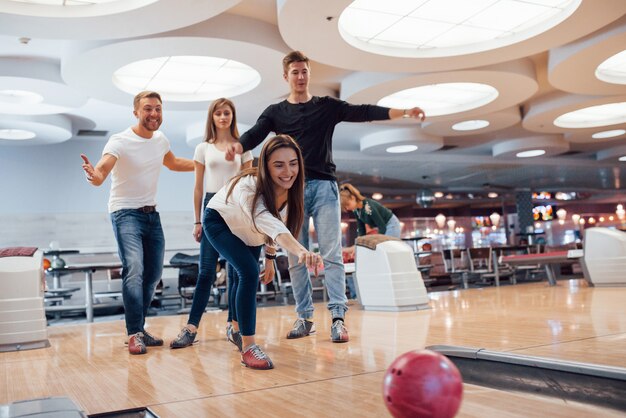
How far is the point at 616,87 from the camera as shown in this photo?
8602 millimetres

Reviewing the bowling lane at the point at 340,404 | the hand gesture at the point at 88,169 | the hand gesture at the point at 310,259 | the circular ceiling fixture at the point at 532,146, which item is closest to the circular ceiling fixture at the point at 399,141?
the circular ceiling fixture at the point at 532,146

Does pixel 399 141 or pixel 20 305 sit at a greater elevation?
pixel 399 141

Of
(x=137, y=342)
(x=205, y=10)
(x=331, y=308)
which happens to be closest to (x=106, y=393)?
(x=137, y=342)

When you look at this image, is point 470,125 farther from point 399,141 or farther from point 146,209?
point 146,209

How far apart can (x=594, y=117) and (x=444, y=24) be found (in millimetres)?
6571

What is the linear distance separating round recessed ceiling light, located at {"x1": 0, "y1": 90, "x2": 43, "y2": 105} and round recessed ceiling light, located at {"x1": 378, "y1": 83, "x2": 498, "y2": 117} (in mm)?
5280

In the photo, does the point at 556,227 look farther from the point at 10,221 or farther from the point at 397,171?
the point at 10,221

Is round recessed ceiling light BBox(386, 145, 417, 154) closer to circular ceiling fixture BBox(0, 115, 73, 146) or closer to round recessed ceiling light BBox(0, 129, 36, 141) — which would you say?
circular ceiling fixture BBox(0, 115, 73, 146)

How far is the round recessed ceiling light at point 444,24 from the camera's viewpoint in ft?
19.0

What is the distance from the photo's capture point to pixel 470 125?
10.9 m

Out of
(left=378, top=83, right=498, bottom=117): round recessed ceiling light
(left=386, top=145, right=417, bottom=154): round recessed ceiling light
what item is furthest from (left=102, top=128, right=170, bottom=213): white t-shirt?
(left=386, top=145, right=417, bottom=154): round recessed ceiling light

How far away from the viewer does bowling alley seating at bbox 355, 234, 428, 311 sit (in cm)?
443

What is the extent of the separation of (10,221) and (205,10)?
282 inches

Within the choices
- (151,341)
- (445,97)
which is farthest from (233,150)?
(445,97)
